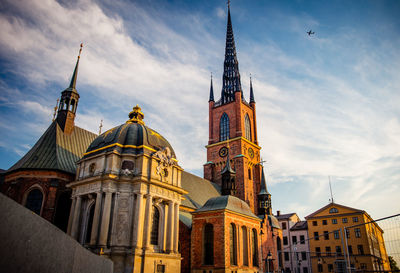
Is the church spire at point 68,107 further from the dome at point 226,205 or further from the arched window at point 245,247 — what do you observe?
the arched window at point 245,247

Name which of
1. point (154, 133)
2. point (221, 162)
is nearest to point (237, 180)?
point (221, 162)

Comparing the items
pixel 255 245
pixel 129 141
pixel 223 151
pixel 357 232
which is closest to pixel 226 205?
pixel 255 245

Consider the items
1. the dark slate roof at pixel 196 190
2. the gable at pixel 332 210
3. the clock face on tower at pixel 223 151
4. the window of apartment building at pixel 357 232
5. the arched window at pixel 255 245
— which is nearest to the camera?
the arched window at pixel 255 245

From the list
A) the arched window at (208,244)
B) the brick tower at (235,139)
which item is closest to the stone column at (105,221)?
the arched window at (208,244)

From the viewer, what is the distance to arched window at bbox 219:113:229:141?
5441 centimetres

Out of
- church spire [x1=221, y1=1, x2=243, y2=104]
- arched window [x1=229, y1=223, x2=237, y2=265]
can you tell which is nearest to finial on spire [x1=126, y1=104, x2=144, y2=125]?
arched window [x1=229, y1=223, x2=237, y2=265]

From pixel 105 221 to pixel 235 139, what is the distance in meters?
32.2

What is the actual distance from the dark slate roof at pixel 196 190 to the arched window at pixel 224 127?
10.7 m

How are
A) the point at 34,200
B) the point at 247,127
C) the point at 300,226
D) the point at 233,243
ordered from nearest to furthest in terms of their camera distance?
the point at 34,200 → the point at 233,243 → the point at 247,127 → the point at 300,226

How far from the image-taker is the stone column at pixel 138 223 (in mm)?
22719

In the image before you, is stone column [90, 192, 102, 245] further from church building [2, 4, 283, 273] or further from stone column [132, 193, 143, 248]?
stone column [132, 193, 143, 248]

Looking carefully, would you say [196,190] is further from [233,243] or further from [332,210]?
[332,210]

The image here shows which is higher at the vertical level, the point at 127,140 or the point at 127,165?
the point at 127,140

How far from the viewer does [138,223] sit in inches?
915
